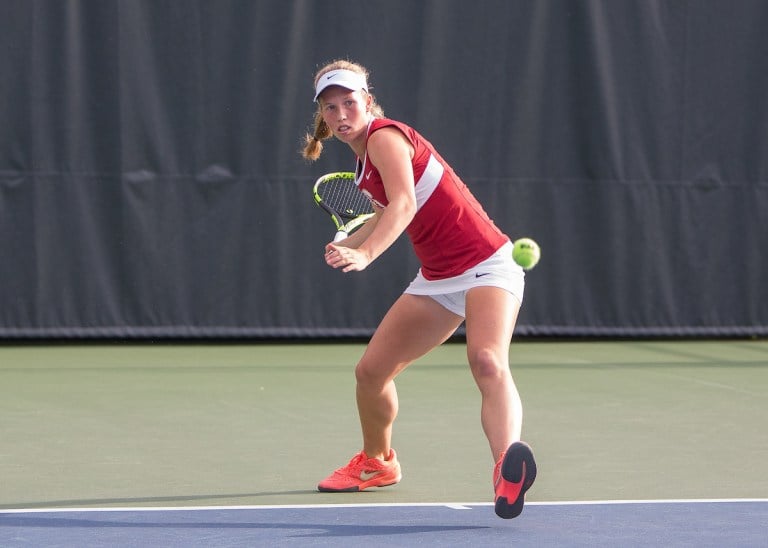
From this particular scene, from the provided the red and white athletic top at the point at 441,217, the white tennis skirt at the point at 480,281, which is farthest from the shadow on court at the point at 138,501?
the red and white athletic top at the point at 441,217

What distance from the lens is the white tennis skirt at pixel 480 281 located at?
409 cm

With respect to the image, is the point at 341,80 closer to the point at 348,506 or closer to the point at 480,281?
the point at 480,281

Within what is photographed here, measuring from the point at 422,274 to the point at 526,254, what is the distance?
33 centimetres

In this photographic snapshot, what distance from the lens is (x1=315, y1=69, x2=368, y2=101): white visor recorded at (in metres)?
4.05

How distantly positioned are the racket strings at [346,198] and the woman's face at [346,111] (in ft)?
6.92

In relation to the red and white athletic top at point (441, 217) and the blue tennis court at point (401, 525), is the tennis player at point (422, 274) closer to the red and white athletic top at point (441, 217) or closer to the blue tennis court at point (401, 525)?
the red and white athletic top at point (441, 217)

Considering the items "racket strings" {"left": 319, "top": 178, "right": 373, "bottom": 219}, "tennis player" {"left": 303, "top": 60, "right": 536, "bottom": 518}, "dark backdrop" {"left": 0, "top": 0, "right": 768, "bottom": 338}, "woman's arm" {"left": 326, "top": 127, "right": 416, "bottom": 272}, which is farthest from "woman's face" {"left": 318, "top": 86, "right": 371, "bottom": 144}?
"dark backdrop" {"left": 0, "top": 0, "right": 768, "bottom": 338}

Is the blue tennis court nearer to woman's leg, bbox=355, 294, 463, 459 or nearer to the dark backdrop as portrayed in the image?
woman's leg, bbox=355, 294, 463, 459

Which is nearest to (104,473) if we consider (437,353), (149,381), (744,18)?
(149,381)

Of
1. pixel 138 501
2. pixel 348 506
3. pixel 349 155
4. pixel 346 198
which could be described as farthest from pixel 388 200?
pixel 349 155

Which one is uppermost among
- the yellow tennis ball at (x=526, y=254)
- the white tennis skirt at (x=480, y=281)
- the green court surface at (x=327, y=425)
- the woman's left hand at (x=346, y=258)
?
the woman's left hand at (x=346, y=258)

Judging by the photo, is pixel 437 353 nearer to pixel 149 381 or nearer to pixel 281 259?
pixel 281 259

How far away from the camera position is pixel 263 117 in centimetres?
891

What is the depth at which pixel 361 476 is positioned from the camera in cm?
453
